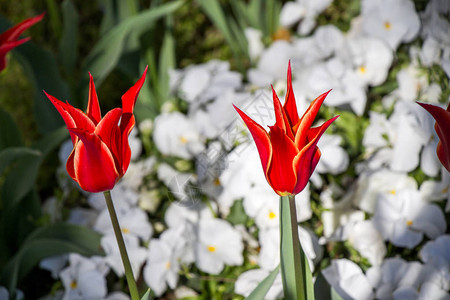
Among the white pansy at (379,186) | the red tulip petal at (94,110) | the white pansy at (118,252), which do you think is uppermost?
the red tulip petal at (94,110)

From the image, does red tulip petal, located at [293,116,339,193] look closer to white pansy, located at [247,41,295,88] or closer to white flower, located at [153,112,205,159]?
white flower, located at [153,112,205,159]

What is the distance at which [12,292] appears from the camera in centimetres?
123

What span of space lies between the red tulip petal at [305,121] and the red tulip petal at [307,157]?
1cm

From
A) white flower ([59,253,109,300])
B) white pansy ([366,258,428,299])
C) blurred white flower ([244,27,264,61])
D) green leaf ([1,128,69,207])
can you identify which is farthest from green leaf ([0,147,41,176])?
blurred white flower ([244,27,264,61])

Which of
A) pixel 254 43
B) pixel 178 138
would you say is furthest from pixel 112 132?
pixel 254 43

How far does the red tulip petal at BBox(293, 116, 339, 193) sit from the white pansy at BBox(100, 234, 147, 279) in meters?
0.75

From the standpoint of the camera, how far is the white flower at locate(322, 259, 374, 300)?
1.09 meters

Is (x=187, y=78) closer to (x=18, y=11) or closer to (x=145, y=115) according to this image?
(x=145, y=115)

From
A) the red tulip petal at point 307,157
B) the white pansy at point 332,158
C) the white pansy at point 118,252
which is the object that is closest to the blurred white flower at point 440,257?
the white pansy at point 332,158

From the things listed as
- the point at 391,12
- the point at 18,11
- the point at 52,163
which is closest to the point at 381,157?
the point at 391,12

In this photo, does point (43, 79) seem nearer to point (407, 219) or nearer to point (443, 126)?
point (407, 219)

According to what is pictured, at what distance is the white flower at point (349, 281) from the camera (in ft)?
3.58

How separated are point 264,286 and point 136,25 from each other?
105 cm

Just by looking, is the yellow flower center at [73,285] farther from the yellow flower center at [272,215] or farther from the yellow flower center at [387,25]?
the yellow flower center at [387,25]
